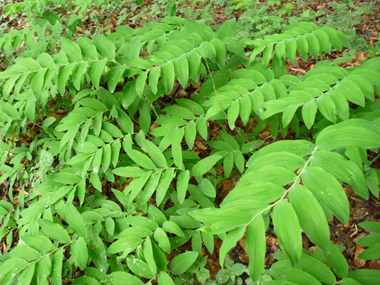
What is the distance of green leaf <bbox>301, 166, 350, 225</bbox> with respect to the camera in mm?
1059

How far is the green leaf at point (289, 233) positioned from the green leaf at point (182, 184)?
933 millimetres

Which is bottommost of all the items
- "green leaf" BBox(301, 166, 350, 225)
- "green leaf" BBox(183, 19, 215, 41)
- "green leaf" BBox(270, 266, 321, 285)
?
"green leaf" BBox(270, 266, 321, 285)

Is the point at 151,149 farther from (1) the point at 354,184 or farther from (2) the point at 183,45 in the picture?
(1) the point at 354,184

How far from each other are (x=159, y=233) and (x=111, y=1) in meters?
5.77

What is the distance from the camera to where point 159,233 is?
1.83 meters

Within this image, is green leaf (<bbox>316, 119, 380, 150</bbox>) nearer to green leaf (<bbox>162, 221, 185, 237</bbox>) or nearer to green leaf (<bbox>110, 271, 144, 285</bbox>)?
green leaf (<bbox>162, 221, 185, 237</bbox>)

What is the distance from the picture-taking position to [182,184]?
75.4 inches

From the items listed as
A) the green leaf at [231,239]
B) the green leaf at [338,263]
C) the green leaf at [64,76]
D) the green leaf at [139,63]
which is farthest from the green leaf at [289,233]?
the green leaf at [64,76]

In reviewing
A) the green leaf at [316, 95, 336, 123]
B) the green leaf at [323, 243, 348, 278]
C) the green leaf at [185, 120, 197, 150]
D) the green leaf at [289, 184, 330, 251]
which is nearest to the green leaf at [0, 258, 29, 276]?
the green leaf at [185, 120, 197, 150]

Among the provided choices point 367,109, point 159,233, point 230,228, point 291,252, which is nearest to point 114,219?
point 159,233

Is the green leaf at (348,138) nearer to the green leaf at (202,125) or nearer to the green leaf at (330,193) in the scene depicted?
the green leaf at (330,193)

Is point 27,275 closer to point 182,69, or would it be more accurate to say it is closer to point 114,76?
point 114,76

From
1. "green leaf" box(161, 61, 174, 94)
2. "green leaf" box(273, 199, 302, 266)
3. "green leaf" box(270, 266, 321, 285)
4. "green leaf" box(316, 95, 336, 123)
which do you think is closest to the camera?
"green leaf" box(273, 199, 302, 266)

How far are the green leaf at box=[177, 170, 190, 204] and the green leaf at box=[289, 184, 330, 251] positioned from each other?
96 centimetres
